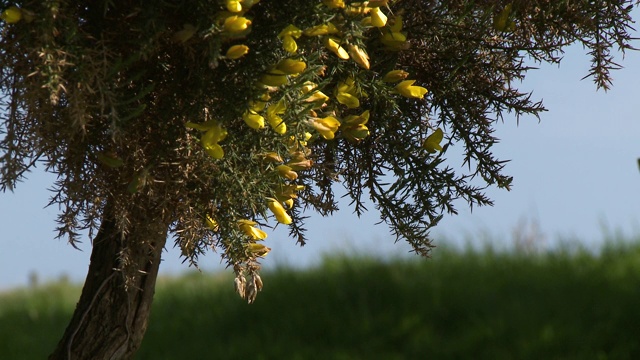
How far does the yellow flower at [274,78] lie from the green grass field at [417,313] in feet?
11.7

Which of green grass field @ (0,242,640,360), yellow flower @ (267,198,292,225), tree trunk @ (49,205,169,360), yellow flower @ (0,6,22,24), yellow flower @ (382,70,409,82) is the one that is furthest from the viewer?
green grass field @ (0,242,640,360)

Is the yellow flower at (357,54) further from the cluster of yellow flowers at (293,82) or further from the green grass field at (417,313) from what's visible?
the green grass field at (417,313)

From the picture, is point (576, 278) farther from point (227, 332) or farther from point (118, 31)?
point (118, 31)

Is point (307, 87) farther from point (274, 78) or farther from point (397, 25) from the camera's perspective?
point (397, 25)

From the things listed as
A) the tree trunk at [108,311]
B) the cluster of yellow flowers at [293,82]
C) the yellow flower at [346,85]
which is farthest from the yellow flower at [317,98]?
the tree trunk at [108,311]

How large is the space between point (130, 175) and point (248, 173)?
0.83ft

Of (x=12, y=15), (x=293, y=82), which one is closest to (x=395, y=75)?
(x=293, y=82)

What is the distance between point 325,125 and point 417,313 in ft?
12.1

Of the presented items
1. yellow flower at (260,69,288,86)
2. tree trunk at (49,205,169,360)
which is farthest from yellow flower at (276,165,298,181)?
tree trunk at (49,205,169,360)

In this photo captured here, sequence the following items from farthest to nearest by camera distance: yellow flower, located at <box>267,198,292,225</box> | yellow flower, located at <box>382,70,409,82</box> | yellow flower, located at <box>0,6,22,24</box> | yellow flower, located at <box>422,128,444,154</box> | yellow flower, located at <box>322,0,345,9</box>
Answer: yellow flower, located at <box>422,128,444,154</box> < yellow flower, located at <box>382,70,409,82</box> < yellow flower, located at <box>267,198,292,225</box> < yellow flower, located at <box>322,0,345,9</box> < yellow flower, located at <box>0,6,22,24</box>

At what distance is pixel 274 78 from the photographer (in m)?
1.35

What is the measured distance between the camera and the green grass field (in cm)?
464

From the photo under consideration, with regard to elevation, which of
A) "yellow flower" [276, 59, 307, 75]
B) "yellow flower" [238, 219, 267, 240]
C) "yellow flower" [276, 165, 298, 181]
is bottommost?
"yellow flower" [238, 219, 267, 240]

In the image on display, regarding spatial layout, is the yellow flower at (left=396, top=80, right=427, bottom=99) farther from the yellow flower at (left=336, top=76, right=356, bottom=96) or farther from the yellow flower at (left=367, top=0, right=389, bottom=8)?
the yellow flower at (left=367, top=0, right=389, bottom=8)
